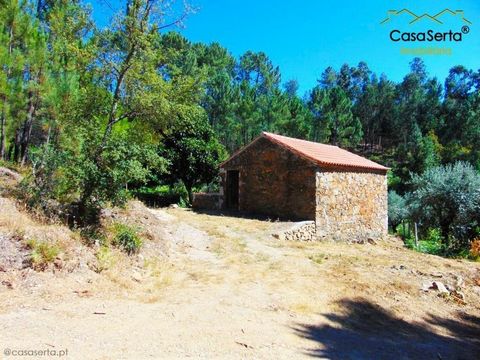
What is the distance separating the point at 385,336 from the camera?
5.38m

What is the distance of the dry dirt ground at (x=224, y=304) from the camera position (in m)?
4.16

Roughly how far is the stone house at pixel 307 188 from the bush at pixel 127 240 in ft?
24.3

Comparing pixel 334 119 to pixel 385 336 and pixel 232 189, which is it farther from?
pixel 385 336

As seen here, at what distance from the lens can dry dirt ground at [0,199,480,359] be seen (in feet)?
13.6

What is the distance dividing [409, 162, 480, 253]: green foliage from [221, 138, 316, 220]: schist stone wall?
5.73m

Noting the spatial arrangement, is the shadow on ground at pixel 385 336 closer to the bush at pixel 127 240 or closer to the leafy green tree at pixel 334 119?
the bush at pixel 127 240

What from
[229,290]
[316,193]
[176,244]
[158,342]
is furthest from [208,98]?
[158,342]

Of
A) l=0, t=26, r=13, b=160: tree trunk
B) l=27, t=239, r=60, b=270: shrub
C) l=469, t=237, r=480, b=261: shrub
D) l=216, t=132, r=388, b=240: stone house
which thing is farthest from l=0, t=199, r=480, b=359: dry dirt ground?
l=0, t=26, r=13, b=160: tree trunk

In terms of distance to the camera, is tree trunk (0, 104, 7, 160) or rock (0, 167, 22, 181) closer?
rock (0, 167, 22, 181)

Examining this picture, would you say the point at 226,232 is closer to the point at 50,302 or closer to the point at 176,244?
the point at 176,244

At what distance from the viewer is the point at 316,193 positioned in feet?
43.9

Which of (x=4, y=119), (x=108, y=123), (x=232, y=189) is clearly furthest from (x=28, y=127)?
(x=232, y=189)

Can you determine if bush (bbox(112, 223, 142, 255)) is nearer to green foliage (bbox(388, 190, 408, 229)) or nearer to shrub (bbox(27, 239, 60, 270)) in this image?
shrub (bbox(27, 239, 60, 270))

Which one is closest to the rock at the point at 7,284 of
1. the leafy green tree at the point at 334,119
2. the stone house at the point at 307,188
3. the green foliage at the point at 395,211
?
the stone house at the point at 307,188
